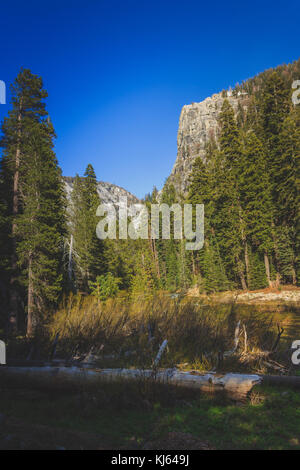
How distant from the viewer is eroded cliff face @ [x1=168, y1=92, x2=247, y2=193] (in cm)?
13400

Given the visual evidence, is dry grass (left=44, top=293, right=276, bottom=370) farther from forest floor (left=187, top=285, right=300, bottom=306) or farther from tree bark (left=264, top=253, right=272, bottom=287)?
tree bark (left=264, top=253, right=272, bottom=287)

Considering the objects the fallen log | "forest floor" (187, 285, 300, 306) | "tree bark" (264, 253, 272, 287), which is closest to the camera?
the fallen log

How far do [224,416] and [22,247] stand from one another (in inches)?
546

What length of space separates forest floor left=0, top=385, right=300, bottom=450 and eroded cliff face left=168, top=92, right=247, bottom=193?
126 meters

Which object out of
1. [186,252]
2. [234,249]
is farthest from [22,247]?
[186,252]

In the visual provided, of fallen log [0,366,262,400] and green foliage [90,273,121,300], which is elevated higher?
fallen log [0,366,262,400]

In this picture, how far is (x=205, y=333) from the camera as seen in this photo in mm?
7898

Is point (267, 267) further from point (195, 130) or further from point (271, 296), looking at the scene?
point (195, 130)

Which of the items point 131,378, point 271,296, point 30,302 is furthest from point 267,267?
point 131,378

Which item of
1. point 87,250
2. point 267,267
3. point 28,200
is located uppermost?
point 28,200

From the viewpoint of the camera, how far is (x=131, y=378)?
5.21 meters

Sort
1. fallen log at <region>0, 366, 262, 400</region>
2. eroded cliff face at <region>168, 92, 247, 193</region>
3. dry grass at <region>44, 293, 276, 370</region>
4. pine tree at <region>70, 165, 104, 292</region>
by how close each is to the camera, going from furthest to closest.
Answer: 1. eroded cliff face at <region>168, 92, 247, 193</region>
2. pine tree at <region>70, 165, 104, 292</region>
3. dry grass at <region>44, 293, 276, 370</region>
4. fallen log at <region>0, 366, 262, 400</region>

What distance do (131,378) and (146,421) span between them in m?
0.95

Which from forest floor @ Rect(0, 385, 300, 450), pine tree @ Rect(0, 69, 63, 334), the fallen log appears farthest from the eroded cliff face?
forest floor @ Rect(0, 385, 300, 450)
